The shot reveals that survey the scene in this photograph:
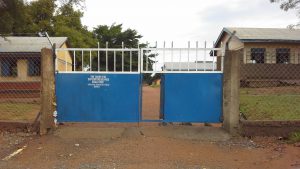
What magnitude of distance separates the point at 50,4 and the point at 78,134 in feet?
101

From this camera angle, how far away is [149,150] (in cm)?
703

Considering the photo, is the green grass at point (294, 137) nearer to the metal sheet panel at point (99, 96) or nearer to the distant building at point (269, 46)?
the metal sheet panel at point (99, 96)

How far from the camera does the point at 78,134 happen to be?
26.7 ft

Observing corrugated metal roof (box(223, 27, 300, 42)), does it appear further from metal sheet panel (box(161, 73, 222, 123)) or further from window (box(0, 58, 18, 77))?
metal sheet panel (box(161, 73, 222, 123))

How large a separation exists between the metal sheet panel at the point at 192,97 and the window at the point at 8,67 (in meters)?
15.3

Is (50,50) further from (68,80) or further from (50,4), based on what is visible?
(50,4)

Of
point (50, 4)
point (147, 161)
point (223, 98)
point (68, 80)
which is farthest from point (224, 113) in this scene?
point (50, 4)

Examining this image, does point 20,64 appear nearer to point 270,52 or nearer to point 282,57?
point 270,52

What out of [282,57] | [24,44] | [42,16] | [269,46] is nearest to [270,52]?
[269,46]

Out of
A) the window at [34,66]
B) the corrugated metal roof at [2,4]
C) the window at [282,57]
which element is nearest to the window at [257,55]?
the window at [282,57]

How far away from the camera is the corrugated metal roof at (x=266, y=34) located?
942 inches

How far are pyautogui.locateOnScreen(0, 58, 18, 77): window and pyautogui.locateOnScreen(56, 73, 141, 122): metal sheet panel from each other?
551 inches

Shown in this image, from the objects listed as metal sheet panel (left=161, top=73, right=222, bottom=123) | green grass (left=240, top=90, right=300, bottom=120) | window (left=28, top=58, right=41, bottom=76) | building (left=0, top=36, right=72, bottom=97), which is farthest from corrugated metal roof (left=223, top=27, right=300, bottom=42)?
metal sheet panel (left=161, top=73, right=222, bottom=123)

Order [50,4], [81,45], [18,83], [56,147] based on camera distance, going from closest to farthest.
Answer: [56,147], [18,83], [81,45], [50,4]
